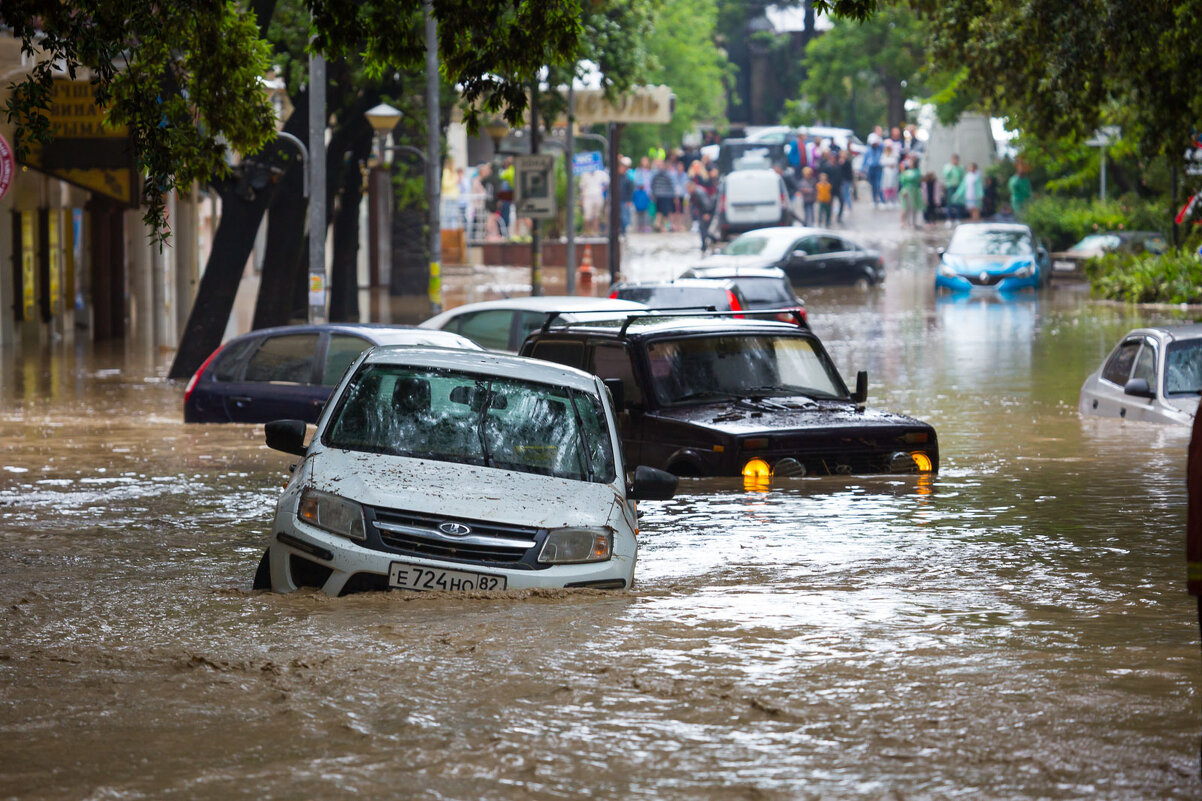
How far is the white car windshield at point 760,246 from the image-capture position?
1801 inches

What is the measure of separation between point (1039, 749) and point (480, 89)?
27.4 feet

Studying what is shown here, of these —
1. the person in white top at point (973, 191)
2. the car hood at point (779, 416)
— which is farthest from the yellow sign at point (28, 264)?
the person in white top at point (973, 191)

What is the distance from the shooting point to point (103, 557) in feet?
38.2

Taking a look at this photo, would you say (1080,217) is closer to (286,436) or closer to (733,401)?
(733,401)

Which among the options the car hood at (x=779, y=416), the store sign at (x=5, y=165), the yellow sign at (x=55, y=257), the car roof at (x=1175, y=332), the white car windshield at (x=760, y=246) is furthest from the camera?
the white car windshield at (x=760, y=246)

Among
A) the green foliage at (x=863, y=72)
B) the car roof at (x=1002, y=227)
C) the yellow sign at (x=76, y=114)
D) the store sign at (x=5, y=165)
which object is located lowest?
the car roof at (x=1002, y=227)

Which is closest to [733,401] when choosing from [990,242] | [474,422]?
[474,422]

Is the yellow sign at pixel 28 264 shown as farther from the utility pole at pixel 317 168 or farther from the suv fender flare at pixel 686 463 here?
the suv fender flare at pixel 686 463

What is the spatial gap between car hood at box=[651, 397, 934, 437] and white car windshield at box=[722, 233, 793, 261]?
104 feet

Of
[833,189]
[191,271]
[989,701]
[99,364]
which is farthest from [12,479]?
[833,189]

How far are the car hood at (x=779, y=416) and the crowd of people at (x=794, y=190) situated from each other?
3995 cm

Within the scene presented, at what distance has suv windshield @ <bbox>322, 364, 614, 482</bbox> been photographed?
952 centimetres

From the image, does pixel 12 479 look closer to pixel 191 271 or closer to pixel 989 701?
pixel 989 701

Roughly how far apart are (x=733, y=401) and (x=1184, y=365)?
5.46 m
